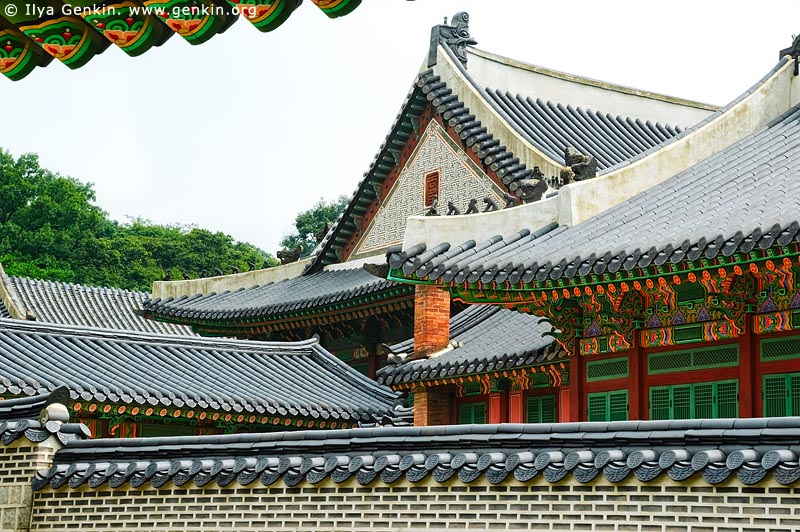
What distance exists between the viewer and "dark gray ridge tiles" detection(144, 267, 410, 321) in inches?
915

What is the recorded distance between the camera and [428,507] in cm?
930

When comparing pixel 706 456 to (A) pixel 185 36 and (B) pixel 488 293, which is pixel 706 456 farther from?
(B) pixel 488 293

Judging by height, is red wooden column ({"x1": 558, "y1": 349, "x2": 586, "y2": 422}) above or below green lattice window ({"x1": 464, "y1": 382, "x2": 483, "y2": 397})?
below

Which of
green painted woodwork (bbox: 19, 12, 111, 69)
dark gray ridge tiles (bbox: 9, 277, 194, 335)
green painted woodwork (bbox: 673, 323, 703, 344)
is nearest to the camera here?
green painted woodwork (bbox: 19, 12, 111, 69)

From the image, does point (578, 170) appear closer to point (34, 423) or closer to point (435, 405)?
point (435, 405)

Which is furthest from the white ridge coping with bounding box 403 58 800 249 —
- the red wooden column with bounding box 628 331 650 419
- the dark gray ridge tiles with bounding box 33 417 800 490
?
the dark gray ridge tiles with bounding box 33 417 800 490

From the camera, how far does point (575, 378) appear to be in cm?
1528

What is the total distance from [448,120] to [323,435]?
46.2 ft

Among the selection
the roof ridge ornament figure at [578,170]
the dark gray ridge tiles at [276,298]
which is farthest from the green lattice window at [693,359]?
the dark gray ridge tiles at [276,298]

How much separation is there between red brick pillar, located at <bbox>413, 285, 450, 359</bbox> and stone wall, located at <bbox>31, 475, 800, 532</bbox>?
28.4ft

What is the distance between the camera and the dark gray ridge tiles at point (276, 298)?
2323 cm

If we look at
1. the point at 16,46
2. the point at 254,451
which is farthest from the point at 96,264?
the point at 16,46

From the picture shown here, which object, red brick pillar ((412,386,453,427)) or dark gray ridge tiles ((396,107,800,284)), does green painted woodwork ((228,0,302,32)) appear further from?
red brick pillar ((412,386,453,427))

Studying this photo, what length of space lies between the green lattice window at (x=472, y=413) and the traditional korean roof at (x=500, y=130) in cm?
Result: 446
